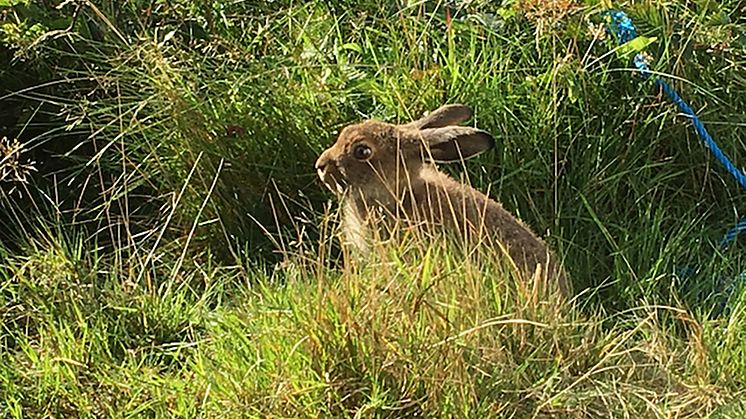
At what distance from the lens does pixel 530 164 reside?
13.0ft

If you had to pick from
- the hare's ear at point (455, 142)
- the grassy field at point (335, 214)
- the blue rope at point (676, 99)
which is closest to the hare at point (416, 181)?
the hare's ear at point (455, 142)

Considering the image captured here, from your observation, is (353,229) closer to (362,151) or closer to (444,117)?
(362,151)

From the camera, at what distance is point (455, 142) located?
3.61 metres

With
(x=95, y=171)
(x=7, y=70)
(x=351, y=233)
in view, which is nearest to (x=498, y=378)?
(x=351, y=233)

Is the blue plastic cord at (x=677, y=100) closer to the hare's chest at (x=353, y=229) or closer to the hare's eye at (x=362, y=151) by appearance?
the hare's eye at (x=362, y=151)

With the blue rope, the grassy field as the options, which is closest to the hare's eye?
the grassy field

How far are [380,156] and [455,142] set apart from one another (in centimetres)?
25

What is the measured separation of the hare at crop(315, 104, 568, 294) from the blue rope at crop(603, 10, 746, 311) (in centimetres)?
69

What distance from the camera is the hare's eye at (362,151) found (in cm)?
369

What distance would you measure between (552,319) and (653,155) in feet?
3.97

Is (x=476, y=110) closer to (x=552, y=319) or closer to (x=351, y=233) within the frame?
(x=351, y=233)

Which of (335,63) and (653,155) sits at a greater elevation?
(335,63)

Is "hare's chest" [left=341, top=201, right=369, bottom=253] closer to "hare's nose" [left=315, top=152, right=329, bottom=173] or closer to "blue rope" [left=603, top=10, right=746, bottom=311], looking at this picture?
"hare's nose" [left=315, top=152, right=329, bottom=173]

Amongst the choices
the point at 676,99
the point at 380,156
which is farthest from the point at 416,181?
the point at 676,99
